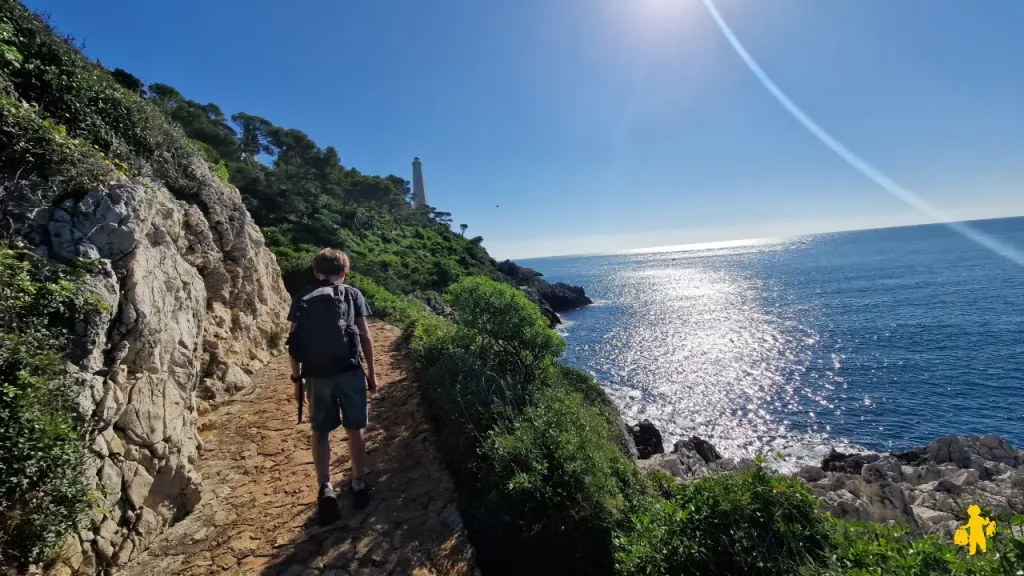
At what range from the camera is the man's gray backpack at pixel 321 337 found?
3.69 m

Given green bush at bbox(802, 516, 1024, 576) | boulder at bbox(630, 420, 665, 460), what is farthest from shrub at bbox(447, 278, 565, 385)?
boulder at bbox(630, 420, 665, 460)

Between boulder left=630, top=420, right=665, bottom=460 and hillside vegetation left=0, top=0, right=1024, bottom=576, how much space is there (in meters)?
9.37

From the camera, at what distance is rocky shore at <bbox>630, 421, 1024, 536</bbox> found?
937 cm

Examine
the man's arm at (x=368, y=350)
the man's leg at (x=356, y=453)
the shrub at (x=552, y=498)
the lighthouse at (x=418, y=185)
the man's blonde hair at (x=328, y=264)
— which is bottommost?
the shrub at (x=552, y=498)

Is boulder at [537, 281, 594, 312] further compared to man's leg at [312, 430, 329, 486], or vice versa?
boulder at [537, 281, 594, 312]

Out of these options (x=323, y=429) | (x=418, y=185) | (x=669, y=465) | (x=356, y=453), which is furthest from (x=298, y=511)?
(x=418, y=185)

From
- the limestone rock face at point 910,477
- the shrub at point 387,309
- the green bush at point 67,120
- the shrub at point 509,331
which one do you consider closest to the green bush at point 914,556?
the shrub at point 509,331

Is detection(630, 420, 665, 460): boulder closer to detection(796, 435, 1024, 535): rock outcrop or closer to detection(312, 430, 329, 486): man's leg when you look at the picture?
detection(796, 435, 1024, 535): rock outcrop

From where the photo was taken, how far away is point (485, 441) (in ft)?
16.4

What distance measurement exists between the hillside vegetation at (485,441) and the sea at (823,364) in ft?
43.7

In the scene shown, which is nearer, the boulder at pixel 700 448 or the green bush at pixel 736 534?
the green bush at pixel 736 534

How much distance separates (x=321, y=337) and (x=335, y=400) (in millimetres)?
622

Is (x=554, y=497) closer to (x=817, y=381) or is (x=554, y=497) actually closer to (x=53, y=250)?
(x=53, y=250)

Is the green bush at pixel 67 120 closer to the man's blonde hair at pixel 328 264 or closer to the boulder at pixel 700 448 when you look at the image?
the man's blonde hair at pixel 328 264
